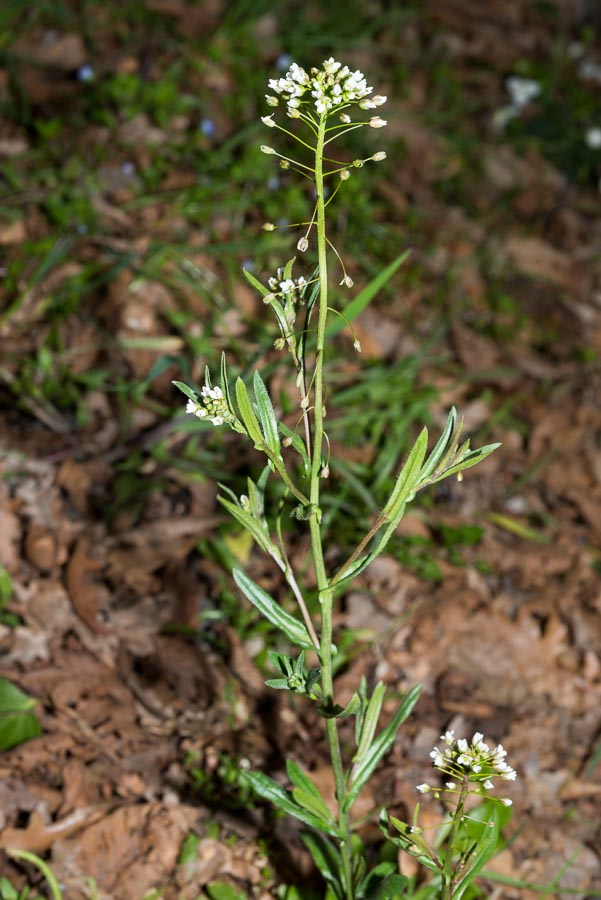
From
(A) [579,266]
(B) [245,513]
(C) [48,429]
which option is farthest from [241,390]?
(A) [579,266]

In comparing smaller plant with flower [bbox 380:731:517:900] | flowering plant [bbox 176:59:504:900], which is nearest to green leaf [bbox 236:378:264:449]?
flowering plant [bbox 176:59:504:900]

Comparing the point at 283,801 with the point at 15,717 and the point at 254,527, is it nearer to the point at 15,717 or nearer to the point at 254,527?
the point at 254,527

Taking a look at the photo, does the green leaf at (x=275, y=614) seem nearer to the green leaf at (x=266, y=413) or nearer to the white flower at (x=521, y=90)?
the green leaf at (x=266, y=413)

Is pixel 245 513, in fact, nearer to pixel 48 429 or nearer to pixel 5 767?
pixel 5 767

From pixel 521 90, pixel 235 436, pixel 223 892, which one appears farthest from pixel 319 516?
pixel 521 90

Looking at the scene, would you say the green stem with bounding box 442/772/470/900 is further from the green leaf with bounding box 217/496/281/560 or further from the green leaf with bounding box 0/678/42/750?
the green leaf with bounding box 0/678/42/750

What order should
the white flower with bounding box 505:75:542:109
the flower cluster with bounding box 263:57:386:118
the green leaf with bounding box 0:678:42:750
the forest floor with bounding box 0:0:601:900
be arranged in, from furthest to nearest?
the white flower with bounding box 505:75:542:109, the forest floor with bounding box 0:0:601:900, the green leaf with bounding box 0:678:42:750, the flower cluster with bounding box 263:57:386:118

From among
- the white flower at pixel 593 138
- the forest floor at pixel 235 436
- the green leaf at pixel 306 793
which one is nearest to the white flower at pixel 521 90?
the forest floor at pixel 235 436
